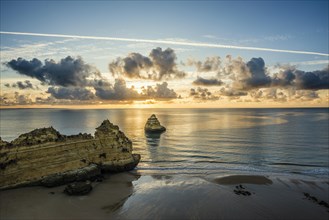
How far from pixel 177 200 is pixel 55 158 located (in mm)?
16269

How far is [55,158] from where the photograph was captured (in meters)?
31.0

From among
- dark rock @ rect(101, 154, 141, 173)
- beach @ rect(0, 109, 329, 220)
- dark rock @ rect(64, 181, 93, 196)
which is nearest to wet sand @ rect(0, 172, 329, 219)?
beach @ rect(0, 109, 329, 220)

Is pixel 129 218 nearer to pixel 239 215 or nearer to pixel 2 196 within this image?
pixel 239 215

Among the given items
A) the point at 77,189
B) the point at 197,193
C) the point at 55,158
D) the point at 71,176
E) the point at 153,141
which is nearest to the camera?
the point at 77,189

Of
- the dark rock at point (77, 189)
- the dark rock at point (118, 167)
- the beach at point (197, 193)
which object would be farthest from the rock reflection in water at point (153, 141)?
the dark rock at point (77, 189)

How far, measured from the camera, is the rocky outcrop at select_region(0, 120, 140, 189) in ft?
93.2

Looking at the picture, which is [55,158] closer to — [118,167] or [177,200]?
[118,167]

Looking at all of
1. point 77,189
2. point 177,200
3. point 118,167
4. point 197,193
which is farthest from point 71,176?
point 197,193

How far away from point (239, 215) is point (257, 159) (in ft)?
90.0

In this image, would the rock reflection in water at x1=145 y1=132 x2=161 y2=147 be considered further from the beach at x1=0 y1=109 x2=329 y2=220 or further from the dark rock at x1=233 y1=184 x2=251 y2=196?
the dark rock at x1=233 y1=184 x2=251 y2=196

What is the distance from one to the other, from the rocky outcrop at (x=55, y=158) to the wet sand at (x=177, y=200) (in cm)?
172

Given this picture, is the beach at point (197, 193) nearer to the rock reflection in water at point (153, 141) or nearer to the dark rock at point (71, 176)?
the dark rock at point (71, 176)

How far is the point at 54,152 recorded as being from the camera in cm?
3102

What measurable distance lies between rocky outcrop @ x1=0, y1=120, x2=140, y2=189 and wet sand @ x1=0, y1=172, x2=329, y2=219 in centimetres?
172
